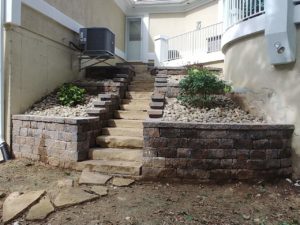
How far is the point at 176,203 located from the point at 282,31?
261cm

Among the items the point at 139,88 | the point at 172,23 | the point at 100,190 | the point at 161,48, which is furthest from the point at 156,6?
the point at 100,190

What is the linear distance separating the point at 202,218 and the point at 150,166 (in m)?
1.13

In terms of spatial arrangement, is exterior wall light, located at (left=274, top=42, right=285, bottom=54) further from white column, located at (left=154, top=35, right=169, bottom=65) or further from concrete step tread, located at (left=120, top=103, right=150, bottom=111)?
white column, located at (left=154, top=35, right=169, bottom=65)

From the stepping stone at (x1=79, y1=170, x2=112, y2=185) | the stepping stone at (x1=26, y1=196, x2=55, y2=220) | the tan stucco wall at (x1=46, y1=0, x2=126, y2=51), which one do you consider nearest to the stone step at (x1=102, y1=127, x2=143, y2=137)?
the stepping stone at (x1=79, y1=170, x2=112, y2=185)

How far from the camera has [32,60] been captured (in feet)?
18.0

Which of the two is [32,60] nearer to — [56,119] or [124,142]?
[56,119]

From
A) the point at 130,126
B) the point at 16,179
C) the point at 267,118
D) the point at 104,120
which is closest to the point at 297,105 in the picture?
the point at 267,118

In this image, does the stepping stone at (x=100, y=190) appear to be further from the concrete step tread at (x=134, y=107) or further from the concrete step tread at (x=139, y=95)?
the concrete step tread at (x=139, y=95)

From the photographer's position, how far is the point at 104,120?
214 inches

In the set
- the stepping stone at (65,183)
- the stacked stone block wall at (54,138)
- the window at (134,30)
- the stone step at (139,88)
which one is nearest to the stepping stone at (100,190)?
the stepping stone at (65,183)

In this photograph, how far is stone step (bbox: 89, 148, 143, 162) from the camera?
4.52 metres

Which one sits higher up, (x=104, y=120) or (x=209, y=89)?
(x=209, y=89)

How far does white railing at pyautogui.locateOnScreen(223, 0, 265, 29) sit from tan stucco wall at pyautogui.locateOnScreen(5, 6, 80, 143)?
3.35 metres

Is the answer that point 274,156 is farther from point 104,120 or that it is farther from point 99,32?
point 99,32
